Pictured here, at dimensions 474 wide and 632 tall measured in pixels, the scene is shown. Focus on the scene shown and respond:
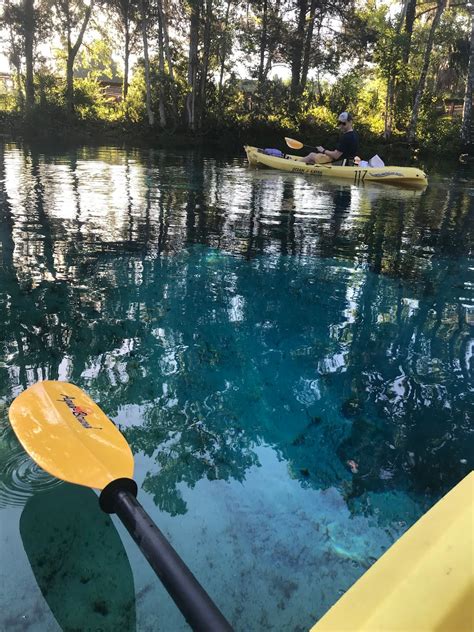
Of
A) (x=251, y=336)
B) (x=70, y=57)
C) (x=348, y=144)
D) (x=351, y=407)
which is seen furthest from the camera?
(x=70, y=57)

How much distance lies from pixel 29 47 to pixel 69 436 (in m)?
25.4

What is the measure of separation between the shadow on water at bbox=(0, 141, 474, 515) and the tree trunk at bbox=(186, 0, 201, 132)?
16.5 metres

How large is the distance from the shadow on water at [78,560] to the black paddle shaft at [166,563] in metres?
0.17

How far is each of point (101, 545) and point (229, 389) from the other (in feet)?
4.26

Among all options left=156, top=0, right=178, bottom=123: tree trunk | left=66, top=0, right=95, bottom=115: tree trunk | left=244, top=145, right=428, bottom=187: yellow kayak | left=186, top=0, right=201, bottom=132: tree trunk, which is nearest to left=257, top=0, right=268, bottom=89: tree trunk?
left=186, top=0, right=201, bottom=132: tree trunk

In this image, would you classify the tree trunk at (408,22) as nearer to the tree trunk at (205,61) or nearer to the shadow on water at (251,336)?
the tree trunk at (205,61)

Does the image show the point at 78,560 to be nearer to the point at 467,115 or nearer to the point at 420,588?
the point at 420,588

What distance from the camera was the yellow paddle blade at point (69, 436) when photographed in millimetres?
2059

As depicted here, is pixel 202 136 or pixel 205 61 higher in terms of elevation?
pixel 205 61

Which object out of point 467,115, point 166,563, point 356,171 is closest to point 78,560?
point 166,563

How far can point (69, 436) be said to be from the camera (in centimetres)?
227

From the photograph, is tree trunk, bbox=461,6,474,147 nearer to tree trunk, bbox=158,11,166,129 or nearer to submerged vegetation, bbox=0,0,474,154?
submerged vegetation, bbox=0,0,474,154

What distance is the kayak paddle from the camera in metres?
1.42

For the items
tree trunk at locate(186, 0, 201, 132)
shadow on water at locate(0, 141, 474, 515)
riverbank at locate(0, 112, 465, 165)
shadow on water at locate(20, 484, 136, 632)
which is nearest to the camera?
shadow on water at locate(20, 484, 136, 632)
